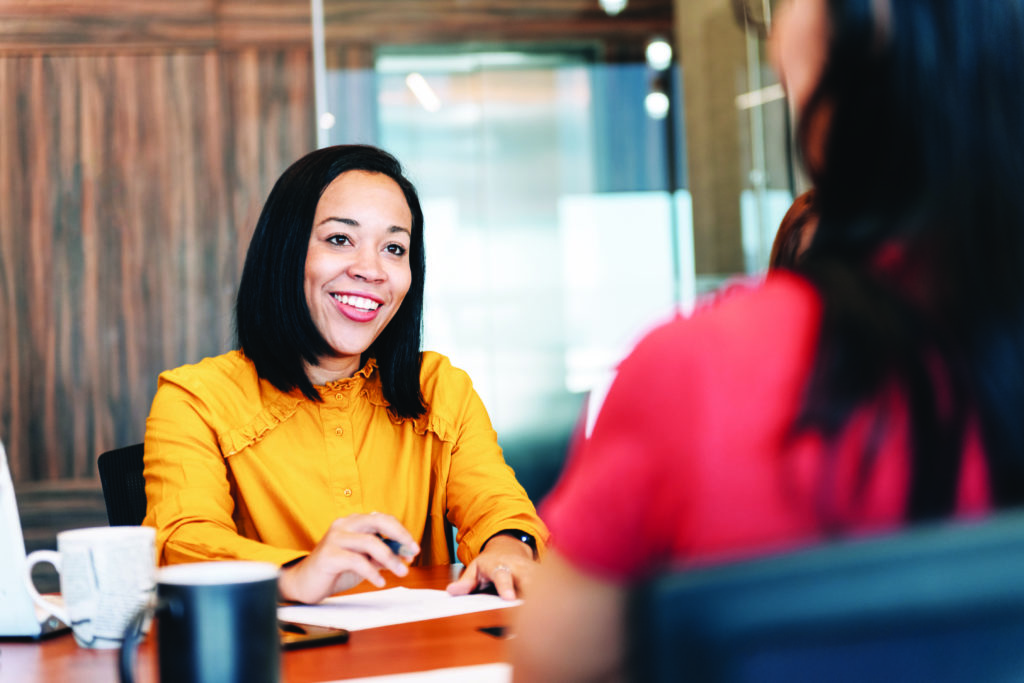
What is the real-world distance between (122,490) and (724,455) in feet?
5.20

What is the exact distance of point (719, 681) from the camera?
0.35 m

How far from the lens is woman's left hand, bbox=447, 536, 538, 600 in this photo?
Answer: 1.33m

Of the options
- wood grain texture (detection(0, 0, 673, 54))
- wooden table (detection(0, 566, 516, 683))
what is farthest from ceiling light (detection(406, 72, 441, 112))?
wooden table (detection(0, 566, 516, 683))

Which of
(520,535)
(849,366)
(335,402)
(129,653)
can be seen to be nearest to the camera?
(849,366)

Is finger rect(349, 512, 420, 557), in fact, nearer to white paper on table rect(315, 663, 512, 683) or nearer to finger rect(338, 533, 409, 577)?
finger rect(338, 533, 409, 577)

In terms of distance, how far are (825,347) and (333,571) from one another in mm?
890

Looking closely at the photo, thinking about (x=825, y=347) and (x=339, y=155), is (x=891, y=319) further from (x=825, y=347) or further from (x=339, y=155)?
(x=339, y=155)

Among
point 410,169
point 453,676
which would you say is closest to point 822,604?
point 453,676

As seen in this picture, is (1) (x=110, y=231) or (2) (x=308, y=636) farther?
(1) (x=110, y=231)

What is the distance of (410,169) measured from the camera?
3904 millimetres

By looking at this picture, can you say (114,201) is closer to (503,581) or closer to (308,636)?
(503,581)

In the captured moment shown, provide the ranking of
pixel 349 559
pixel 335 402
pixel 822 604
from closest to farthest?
pixel 822 604, pixel 349 559, pixel 335 402

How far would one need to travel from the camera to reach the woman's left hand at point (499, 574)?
1.33 m

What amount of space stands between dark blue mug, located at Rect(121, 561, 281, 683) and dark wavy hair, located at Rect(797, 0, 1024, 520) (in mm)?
435
